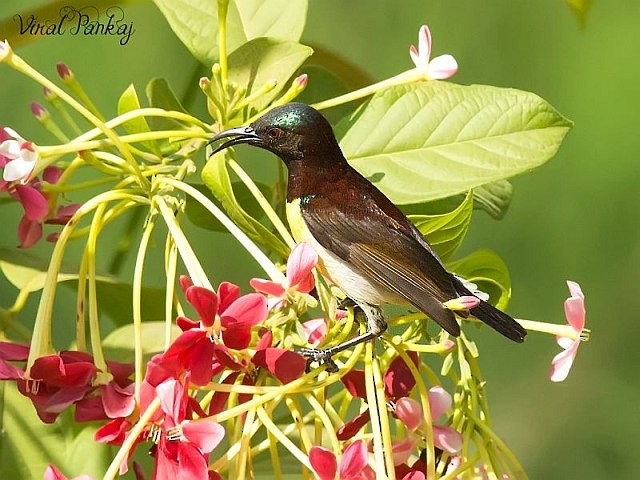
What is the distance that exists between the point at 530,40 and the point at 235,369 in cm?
146

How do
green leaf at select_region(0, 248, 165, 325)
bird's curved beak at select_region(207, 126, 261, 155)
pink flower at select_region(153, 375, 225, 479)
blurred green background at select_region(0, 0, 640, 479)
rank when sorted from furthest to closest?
blurred green background at select_region(0, 0, 640, 479) < green leaf at select_region(0, 248, 165, 325) < bird's curved beak at select_region(207, 126, 261, 155) < pink flower at select_region(153, 375, 225, 479)

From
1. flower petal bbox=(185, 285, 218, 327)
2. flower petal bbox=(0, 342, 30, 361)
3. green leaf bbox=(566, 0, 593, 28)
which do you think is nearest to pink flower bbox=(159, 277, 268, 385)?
flower petal bbox=(185, 285, 218, 327)

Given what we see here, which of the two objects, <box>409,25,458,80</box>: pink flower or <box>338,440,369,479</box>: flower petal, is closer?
<box>338,440,369,479</box>: flower petal

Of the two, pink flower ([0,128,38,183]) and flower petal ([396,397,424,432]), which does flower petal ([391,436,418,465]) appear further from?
pink flower ([0,128,38,183])

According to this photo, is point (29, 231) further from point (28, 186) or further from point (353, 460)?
point (353, 460)

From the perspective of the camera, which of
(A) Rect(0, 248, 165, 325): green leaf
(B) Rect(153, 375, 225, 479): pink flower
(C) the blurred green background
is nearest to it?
(B) Rect(153, 375, 225, 479): pink flower

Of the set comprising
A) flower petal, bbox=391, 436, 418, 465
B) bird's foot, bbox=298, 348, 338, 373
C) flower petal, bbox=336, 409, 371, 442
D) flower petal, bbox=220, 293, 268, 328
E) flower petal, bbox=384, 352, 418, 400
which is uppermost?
flower petal, bbox=220, 293, 268, 328

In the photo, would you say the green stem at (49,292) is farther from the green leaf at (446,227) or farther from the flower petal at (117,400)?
the green leaf at (446,227)

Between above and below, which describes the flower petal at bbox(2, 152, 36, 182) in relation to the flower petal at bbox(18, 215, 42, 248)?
above

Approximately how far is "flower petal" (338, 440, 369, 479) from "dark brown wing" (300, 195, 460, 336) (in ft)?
0.29

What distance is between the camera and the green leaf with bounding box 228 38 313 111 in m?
0.57

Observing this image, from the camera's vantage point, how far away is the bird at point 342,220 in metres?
0.50

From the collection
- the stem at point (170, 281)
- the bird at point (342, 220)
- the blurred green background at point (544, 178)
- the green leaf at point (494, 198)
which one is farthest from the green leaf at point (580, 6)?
the blurred green background at point (544, 178)

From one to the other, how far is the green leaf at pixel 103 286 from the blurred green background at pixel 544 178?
2.50 feet
